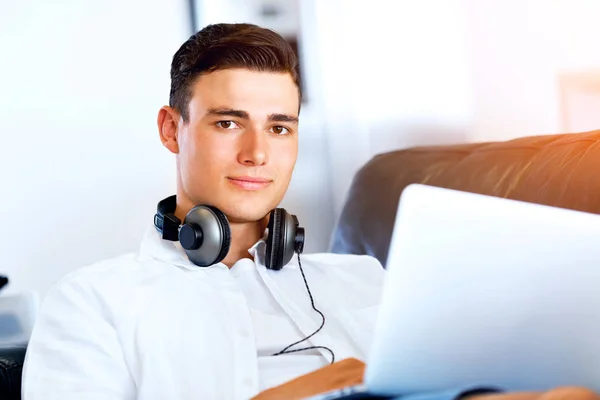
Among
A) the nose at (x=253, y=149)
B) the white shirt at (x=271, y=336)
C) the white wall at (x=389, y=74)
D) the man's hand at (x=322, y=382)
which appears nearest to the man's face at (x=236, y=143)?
the nose at (x=253, y=149)

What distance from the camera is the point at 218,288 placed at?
1442 millimetres

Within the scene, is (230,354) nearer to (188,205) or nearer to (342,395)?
(188,205)

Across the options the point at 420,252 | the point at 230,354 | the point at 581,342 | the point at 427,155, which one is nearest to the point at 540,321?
the point at 581,342

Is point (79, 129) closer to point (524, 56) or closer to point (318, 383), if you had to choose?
point (524, 56)

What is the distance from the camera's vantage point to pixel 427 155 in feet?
6.23

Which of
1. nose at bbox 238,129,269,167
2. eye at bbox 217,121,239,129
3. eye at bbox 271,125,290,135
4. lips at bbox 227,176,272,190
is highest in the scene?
eye at bbox 217,121,239,129

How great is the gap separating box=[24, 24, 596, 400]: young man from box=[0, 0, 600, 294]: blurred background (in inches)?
33.0

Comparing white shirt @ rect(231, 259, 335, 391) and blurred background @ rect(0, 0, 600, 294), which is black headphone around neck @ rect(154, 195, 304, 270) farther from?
blurred background @ rect(0, 0, 600, 294)

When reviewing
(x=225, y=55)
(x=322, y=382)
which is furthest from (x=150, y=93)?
(x=322, y=382)

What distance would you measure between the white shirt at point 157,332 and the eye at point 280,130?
0.26 meters

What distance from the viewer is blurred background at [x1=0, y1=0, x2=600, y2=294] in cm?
238

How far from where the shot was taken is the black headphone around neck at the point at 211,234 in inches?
→ 55.8

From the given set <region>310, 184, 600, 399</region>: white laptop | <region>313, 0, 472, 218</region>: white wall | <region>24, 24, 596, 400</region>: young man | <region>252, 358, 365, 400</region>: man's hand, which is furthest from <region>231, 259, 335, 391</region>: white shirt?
<region>313, 0, 472, 218</region>: white wall

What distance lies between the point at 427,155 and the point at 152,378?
34.5 inches
